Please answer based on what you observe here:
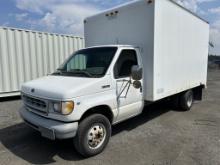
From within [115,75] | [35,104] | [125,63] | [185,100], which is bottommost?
[185,100]

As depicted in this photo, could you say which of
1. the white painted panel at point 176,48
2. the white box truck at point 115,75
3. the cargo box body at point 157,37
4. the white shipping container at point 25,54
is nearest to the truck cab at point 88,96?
the white box truck at point 115,75

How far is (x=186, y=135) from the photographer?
4.69 m

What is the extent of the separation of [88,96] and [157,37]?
2338 mm

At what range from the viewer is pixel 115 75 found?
400 centimetres

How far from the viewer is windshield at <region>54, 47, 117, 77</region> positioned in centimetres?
397

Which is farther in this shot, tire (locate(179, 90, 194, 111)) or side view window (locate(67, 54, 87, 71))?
tire (locate(179, 90, 194, 111))

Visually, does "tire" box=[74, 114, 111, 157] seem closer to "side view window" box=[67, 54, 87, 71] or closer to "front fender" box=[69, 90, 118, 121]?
"front fender" box=[69, 90, 118, 121]

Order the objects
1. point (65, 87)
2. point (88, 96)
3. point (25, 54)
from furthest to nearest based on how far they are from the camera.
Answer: point (25, 54)
point (88, 96)
point (65, 87)

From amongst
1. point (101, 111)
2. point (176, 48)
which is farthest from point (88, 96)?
point (176, 48)

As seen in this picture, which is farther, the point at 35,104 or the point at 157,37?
the point at 157,37

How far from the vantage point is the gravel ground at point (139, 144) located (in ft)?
11.7

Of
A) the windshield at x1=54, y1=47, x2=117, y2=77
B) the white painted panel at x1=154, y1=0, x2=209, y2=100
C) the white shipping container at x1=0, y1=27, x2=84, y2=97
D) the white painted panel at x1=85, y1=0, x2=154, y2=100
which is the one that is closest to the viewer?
the windshield at x1=54, y1=47, x2=117, y2=77

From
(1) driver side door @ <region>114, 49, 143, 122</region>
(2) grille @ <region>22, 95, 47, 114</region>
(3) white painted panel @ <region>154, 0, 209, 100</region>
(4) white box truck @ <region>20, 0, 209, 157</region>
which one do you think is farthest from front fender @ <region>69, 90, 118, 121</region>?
(3) white painted panel @ <region>154, 0, 209, 100</region>

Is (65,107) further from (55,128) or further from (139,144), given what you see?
(139,144)
